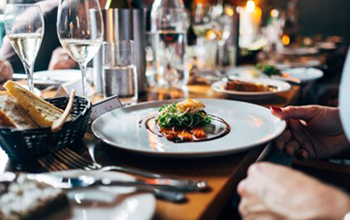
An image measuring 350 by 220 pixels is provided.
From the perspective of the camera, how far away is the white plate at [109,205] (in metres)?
0.44

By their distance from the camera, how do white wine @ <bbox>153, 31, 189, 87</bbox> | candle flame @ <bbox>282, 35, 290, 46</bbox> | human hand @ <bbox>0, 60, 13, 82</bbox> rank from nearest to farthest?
human hand @ <bbox>0, 60, 13, 82</bbox>, white wine @ <bbox>153, 31, 189, 87</bbox>, candle flame @ <bbox>282, 35, 290, 46</bbox>

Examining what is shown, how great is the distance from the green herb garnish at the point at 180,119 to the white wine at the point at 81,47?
0.32 meters

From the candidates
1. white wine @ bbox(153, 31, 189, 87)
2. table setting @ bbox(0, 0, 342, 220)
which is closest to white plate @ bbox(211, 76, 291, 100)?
table setting @ bbox(0, 0, 342, 220)

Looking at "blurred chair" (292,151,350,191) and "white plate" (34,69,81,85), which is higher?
"white plate" (34,69,81,85)

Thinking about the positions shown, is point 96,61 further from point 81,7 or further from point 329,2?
point 329,2

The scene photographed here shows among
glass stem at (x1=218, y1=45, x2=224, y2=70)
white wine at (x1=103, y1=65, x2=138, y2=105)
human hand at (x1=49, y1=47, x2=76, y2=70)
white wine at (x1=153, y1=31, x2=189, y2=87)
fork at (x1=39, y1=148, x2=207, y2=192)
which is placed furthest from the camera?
glass stem at (x1=218, y1=45, x2=224, y2=70)

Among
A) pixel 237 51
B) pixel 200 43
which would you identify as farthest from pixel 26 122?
pixel 237 51

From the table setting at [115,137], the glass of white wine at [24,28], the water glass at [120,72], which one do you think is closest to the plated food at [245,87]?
the table setting at [115,137]

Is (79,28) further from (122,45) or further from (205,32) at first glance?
(205,32)

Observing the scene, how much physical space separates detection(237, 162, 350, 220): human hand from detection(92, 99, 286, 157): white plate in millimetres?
131

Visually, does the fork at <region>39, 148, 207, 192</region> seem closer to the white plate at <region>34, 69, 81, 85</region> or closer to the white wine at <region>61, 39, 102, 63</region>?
the white wine at <region>61, 39, 102, 63</region>

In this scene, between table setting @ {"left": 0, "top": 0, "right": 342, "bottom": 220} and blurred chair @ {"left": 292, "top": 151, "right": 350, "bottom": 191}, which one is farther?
blurred chair @ {"left": 292, "top": 151, "right": 350, "bottom": 191}

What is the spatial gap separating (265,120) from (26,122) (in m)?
0.56

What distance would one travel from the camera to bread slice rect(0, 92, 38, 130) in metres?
0.64
